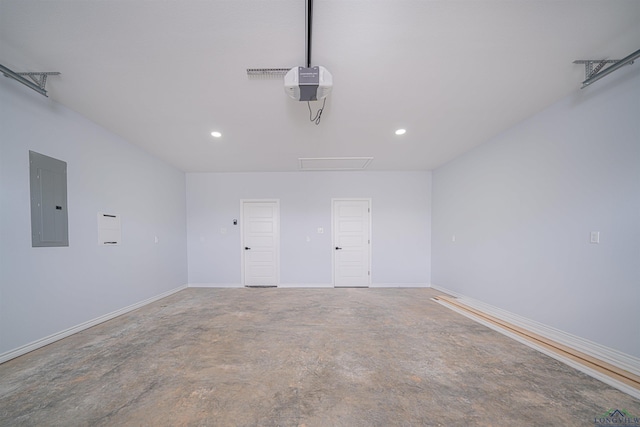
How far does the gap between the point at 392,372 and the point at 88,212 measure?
4182 millimetres

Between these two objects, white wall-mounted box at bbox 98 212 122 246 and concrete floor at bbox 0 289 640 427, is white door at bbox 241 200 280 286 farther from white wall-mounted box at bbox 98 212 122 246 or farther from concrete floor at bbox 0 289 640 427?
white wall-mounted box at bbox 98 212 122 246

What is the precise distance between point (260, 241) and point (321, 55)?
4.02 meters

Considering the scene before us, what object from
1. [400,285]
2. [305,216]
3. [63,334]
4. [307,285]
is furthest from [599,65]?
[63,334]

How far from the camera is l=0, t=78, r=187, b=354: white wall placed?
2.02 m

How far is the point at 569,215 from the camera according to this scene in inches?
88.8

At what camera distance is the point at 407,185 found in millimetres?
4848

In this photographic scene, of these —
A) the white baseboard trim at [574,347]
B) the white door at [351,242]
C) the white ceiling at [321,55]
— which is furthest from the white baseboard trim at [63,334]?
the white baseboard trim at [574,347]

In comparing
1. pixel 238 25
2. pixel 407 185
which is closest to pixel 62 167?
pixel 238 25

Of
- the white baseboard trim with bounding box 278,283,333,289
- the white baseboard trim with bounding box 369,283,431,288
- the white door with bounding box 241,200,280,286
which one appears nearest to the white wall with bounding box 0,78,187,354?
A: the white door with bounding box 241,200,280,286

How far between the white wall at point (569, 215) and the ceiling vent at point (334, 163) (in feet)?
6.54

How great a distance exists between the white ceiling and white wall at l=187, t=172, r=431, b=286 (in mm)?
2025

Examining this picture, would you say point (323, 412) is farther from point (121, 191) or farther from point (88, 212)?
point (121, 191)

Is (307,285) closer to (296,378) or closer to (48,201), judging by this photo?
(296,378)

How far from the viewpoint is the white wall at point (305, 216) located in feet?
15.8
